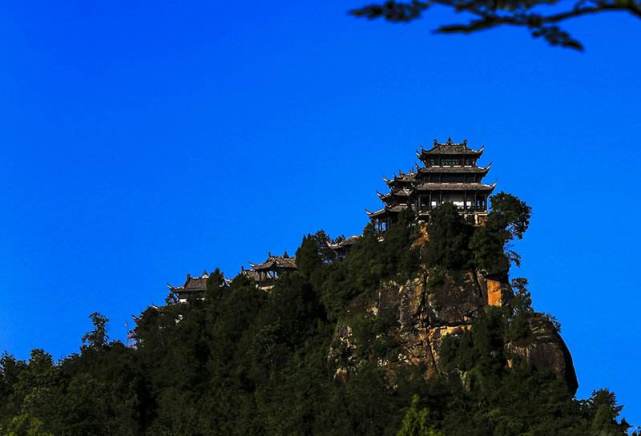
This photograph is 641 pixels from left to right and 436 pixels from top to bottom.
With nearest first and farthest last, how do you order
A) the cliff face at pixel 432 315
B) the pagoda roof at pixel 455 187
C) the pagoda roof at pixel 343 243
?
the cliff face at pixel 432 315 < the pagoda roof at pixel 455 187 < the pagoda roof at pixel 343 243

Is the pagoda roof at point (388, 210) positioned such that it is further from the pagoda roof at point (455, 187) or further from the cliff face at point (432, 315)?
the cliff face at point (432, 315)

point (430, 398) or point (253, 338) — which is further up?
point (253, 338)

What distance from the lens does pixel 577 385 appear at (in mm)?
73812

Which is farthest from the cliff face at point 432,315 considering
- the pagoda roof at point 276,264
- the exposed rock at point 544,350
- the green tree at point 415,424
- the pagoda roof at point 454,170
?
the pagoda roof at point 276,264

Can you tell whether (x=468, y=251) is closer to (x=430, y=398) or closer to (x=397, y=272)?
(x=397, y=272)

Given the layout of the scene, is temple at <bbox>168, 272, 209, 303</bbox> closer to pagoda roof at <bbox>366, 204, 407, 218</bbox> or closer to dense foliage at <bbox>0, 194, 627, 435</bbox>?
dense foliage at <bbox>0, 194, 627, 435</bbox>

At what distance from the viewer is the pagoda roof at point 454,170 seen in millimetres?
86250

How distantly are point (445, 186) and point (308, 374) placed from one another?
800 inches

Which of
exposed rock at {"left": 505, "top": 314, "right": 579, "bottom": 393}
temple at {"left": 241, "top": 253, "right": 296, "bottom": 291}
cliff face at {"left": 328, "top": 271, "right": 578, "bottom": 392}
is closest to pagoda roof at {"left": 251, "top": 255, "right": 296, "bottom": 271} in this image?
temple at {"left": 241, "top": 253, "right": 296, "bottom": 291}

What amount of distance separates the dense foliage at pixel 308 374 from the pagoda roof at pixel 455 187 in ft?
19.4

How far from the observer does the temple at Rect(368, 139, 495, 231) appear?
85375 mm

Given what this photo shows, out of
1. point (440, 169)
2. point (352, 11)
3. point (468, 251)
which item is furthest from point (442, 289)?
point (352, 11)

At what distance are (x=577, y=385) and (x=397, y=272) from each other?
15.3 m

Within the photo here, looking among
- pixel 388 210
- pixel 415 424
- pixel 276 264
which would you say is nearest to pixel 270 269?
pixel 276 264
